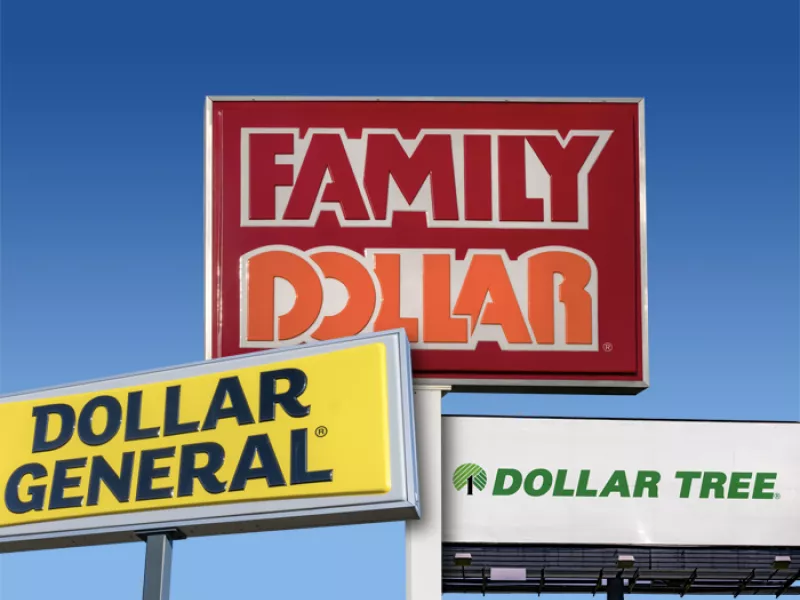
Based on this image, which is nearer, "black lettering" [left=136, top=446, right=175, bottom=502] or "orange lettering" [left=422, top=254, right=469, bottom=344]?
"black lettering" [left=136, top=446, right=175, bottom=502]

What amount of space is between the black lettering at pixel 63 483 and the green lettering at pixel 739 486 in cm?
888

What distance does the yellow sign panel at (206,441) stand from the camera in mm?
14195

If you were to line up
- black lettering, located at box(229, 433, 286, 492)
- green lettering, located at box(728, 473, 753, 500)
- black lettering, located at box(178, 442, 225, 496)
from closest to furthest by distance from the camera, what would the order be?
black lettering, located at box(229, 433, 286, 492), black lettering, located at box(178, 442, 225, 496), green lettering, located at box(728, 473, 753, 500)

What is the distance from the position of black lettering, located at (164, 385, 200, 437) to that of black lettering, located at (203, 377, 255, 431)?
160 millimetres

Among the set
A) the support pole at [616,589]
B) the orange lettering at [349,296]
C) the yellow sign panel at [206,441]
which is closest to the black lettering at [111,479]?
the yellow sign panel at [206,441]

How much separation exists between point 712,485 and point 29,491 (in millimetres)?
8889

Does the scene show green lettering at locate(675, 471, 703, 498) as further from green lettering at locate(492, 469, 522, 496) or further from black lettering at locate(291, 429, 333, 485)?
black lettering at locate(291, 429, 333, 485)

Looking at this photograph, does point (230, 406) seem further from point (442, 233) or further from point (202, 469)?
point (442, 233)

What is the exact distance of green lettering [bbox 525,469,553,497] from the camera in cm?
1945

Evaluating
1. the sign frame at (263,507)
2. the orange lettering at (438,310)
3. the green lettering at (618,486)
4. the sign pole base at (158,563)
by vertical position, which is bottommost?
the sign pole base at (158,563)

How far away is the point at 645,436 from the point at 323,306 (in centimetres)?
505

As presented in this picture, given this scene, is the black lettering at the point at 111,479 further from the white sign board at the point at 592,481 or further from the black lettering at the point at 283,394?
the white sign board at the point at 592,481

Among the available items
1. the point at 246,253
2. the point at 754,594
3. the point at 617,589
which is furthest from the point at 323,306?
the point at 754,594

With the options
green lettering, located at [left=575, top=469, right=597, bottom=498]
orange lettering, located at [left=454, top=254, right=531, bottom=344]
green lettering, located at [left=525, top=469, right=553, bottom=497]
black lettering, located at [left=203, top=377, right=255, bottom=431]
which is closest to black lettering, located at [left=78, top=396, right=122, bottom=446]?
black lettering, located at [left=203, top=377, right=255, bottom=431]
